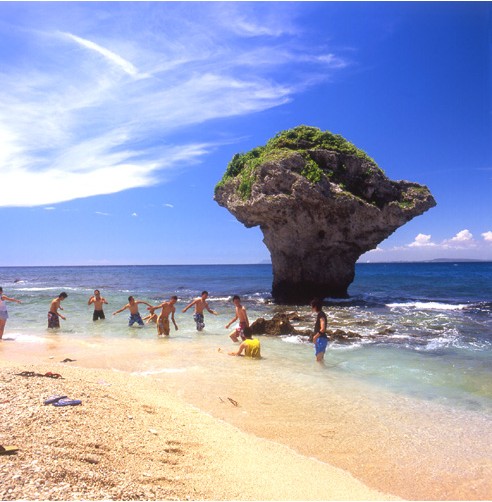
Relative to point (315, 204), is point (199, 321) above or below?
below

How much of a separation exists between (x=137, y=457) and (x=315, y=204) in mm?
19491

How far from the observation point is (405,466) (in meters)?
4.73

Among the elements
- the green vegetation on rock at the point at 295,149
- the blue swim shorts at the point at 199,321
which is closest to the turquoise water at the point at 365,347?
the blue swim shorts at the point at 199,321

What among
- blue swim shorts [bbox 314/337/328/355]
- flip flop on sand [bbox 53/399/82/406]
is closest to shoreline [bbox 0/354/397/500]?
flip flop on sand [bbox 53/399/82/406]

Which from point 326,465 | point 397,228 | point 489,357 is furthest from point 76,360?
A: point 397,228

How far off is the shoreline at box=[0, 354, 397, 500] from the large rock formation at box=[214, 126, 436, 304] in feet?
57.6

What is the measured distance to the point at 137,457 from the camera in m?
4.04

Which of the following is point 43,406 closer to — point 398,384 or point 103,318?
point 398,384

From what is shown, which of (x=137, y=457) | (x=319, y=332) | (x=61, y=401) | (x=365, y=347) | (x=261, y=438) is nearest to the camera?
(x=137, y=457)

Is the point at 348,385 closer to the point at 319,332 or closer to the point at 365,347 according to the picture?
the point at 319,332

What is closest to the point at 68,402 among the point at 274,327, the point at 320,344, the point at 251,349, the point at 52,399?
the point at 52,399

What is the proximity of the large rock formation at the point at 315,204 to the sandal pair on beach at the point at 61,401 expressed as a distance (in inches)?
703

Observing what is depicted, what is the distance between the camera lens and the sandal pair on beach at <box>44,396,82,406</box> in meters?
5.05

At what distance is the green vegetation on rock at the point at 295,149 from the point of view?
2250 centimetres
